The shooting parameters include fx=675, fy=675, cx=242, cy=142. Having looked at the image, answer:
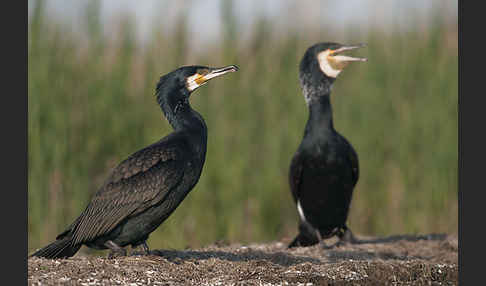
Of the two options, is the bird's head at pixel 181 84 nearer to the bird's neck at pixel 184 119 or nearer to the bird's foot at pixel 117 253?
the bird's neck at pixel 184 119

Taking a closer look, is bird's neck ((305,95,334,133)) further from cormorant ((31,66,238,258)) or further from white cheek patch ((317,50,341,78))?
cormorant ((31,66,238,258))

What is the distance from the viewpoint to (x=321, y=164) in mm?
6957

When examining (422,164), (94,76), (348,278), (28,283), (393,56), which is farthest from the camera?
(393,56)

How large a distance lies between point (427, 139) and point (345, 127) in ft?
3.74

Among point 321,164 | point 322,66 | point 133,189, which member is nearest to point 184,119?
point 133,189

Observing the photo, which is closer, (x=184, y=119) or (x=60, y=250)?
(x=60, y=250)

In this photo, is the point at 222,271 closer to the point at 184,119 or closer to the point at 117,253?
the point at 117,253

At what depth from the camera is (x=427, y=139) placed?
362 inches

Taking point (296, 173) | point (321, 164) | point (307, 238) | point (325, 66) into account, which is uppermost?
point (325, 66)

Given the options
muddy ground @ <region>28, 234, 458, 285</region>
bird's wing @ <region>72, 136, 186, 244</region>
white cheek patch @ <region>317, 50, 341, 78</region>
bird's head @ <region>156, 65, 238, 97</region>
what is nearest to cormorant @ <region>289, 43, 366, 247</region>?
white cheek patch @ <region>317, 50, 341, 78</region>

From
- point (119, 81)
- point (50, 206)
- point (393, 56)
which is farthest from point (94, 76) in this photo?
point (393, 56)

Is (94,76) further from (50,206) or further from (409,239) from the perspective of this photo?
(409,239)

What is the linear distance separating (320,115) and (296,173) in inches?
→ 26.1

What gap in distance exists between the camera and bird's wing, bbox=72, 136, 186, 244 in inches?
196
